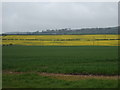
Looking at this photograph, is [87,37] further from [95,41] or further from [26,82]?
[26,82]

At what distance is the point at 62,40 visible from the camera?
62656 millimetres

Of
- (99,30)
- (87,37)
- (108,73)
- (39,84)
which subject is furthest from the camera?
(99,30)

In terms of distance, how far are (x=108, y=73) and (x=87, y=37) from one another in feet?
157

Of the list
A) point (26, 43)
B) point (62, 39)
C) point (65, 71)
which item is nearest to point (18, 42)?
point (26, 43)

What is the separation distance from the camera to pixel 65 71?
16.5 metres

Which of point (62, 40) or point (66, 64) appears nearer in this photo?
point (66, 64)

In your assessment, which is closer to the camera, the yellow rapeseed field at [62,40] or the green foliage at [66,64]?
the green foliage at [66,64]

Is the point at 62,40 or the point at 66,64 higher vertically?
the point at 62,40

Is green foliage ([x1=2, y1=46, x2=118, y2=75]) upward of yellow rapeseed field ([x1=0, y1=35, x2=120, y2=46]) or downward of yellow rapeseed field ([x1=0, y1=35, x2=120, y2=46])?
downward

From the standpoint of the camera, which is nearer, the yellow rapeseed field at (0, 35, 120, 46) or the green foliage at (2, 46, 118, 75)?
the green foliage at (2, 46, 118, 75)

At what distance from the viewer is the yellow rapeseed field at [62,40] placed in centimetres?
5681

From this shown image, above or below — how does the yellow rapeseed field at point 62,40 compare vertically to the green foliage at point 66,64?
above

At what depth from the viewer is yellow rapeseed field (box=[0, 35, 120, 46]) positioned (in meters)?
56.8

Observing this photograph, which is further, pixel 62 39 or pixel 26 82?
pixel 62 39
